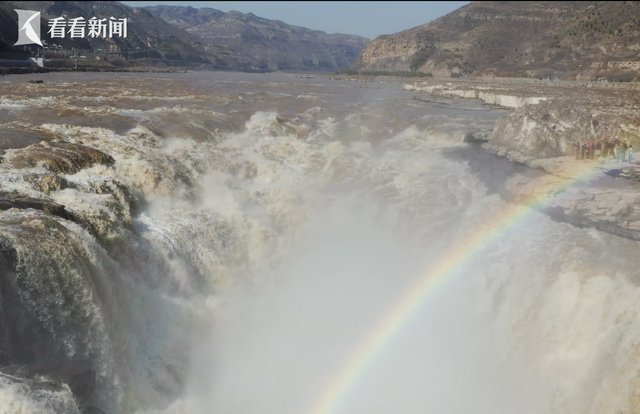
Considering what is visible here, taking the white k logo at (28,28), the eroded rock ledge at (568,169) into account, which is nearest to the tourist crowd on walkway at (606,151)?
the eroded rock ledge at (568,169)

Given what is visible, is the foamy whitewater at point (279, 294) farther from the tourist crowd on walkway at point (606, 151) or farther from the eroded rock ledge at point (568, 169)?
the tourist crowd on walkway at point (606, 151)

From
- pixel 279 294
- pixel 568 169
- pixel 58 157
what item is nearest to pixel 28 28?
pixel 58 157

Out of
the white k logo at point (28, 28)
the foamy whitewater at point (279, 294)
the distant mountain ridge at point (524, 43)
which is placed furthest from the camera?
the white k logo at point (28, 28)

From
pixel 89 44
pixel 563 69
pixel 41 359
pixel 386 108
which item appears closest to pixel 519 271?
pixel 41 359

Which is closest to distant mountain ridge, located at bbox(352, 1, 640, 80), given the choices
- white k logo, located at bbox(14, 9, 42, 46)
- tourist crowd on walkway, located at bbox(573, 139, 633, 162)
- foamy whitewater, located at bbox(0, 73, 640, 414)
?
tourist crowd on walkway, located at bbox(573, 139, 633, 162)

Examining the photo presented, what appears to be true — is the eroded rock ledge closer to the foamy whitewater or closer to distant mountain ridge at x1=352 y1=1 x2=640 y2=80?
the foamy whitewater

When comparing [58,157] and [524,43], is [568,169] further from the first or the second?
[524,43]
